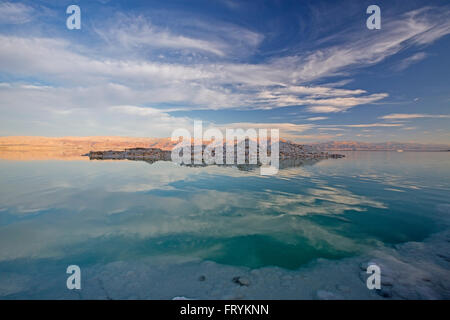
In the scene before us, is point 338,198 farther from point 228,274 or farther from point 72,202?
point 72,202

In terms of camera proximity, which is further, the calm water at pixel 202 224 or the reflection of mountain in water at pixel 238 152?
the reflection of mountain in water at pixel 238 152

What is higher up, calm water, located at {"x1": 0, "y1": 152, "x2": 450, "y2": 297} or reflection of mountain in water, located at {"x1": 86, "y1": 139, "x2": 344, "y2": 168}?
reflection of mountain in water, located at {"x1": 86, "y1": 139, "x2": 344, "y2": 168}

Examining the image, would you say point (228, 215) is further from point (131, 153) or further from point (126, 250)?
point (131, 153)

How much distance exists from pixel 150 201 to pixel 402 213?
15948 millimetres

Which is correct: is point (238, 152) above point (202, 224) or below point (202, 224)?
above

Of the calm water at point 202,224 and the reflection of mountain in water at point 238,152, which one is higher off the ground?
the reflection of mountain in water at point 238,152

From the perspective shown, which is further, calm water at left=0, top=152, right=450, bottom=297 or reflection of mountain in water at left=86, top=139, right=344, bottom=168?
reflection of mountain in water at left=86, top=139, right=344, bottom=168

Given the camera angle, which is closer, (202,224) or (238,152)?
(202,224)

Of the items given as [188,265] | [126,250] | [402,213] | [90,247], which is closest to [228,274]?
[188,265]
